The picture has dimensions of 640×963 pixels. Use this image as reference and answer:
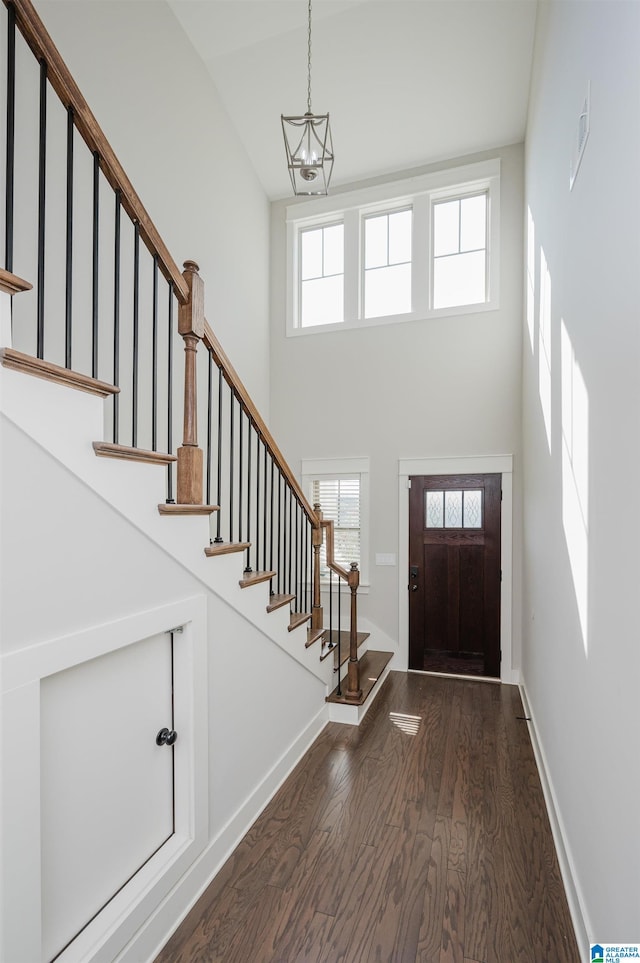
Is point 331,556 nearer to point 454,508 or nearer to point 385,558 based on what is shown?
point 385,558

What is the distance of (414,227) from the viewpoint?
16.9ft

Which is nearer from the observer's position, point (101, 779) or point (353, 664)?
point (101, 779)

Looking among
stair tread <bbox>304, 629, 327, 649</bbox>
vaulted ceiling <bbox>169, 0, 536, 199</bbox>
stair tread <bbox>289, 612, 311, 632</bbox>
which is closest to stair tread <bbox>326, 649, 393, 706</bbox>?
stair tread <bbox>304, 629, 327, 649</bbox>

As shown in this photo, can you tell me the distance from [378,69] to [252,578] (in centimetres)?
437

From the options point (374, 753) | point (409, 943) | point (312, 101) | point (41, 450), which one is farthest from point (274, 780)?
point (312, 101)

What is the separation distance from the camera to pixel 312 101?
449 centimetres

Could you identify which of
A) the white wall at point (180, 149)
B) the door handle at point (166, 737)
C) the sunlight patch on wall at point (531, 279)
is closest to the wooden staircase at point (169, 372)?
the door handle at point (166, 737)

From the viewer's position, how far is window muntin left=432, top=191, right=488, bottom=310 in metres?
4.97

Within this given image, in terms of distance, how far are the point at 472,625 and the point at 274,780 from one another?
8.90ft

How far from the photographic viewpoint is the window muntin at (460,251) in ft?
16.3

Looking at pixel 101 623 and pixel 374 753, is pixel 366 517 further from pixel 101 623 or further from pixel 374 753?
pixel 101 623

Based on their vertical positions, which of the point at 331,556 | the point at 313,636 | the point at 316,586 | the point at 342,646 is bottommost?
the point at 342,646

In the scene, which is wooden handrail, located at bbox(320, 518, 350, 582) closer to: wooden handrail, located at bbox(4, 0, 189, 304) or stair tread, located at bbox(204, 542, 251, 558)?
stair tread, located at bbox(204, 542, 251, 558)

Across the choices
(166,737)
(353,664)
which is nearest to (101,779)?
(166,737)
